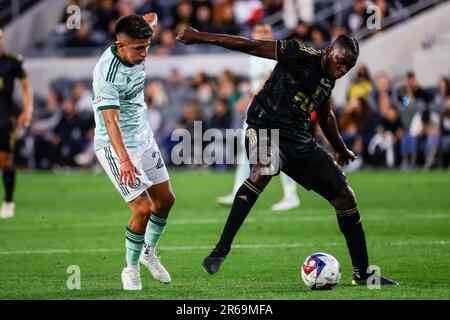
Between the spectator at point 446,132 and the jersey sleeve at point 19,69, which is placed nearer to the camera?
the jersey sleeve at point 19,69

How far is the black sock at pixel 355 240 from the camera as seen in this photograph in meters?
8.87

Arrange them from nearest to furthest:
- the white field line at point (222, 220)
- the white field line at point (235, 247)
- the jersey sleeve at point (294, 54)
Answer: the jersey sleeve at point (294, 54) → the white field line at point (235, 247) → the white field line at point (222, 220)

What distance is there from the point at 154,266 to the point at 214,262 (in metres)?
0.73

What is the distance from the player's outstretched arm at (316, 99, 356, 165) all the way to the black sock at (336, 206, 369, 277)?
3.00 feet

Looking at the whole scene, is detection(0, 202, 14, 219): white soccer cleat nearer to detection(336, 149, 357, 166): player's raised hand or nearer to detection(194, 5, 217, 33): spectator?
detection(336, 149, 357, 166): player's raised hand

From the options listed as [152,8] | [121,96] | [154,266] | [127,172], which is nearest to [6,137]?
[154,266]

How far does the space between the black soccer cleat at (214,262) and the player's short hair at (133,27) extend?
205 cm

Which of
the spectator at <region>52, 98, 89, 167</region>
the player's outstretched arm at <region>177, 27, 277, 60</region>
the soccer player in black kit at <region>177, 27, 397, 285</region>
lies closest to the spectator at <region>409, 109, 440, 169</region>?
the spectator at <region>52, 98, 89, 167</region>

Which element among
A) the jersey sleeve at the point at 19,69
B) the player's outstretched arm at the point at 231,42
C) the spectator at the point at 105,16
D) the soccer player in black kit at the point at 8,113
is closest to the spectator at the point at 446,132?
the spectator at the point at 105,16

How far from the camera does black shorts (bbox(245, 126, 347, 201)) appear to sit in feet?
29.2

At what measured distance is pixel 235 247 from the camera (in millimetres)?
11773

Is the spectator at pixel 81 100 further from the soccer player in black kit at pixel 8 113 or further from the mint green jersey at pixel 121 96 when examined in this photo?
the mint green jersey at pixel 121 96

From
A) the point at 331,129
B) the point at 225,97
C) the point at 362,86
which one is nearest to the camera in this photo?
the point at 331,129

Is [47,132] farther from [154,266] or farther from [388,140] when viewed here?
[154,266]
